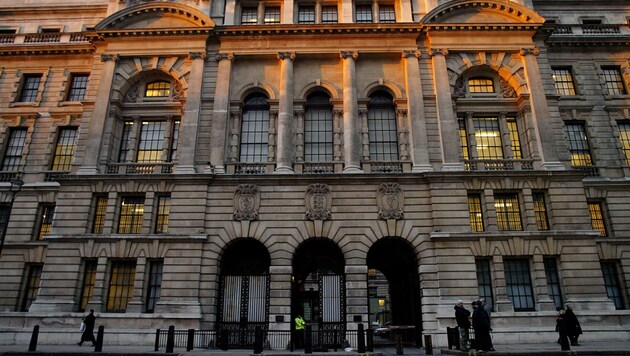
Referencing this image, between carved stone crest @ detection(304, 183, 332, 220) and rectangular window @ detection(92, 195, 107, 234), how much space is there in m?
12.1

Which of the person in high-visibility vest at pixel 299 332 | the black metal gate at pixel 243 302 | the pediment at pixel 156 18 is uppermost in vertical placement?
the pediment at pixel 156 18

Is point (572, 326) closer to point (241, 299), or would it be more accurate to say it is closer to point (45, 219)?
point (241, 299)

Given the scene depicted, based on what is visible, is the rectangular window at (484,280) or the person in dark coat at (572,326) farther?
the rectangular window at (484,280)

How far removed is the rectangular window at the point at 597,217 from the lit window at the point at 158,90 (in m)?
29.0

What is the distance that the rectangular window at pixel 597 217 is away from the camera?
88.6ft

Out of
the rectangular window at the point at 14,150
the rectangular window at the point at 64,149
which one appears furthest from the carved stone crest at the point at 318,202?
the rectangular window at the point at 14,150

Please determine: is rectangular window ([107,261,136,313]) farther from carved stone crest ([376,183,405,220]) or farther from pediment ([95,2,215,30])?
pediment ([95,2,215,30])

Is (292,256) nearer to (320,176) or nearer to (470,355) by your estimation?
(320,176)

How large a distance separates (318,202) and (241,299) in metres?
6.99

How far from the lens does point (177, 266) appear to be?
2297 cm

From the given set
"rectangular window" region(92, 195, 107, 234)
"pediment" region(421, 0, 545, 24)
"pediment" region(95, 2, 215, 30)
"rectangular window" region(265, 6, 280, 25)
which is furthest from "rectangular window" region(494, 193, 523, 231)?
"rectangular window" region(92, 195, 107, 234)

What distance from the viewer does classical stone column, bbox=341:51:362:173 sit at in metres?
24.8

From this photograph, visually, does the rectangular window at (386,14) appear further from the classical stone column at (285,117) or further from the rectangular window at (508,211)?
the rectangular window at (508,211)

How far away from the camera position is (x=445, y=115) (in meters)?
25.5
